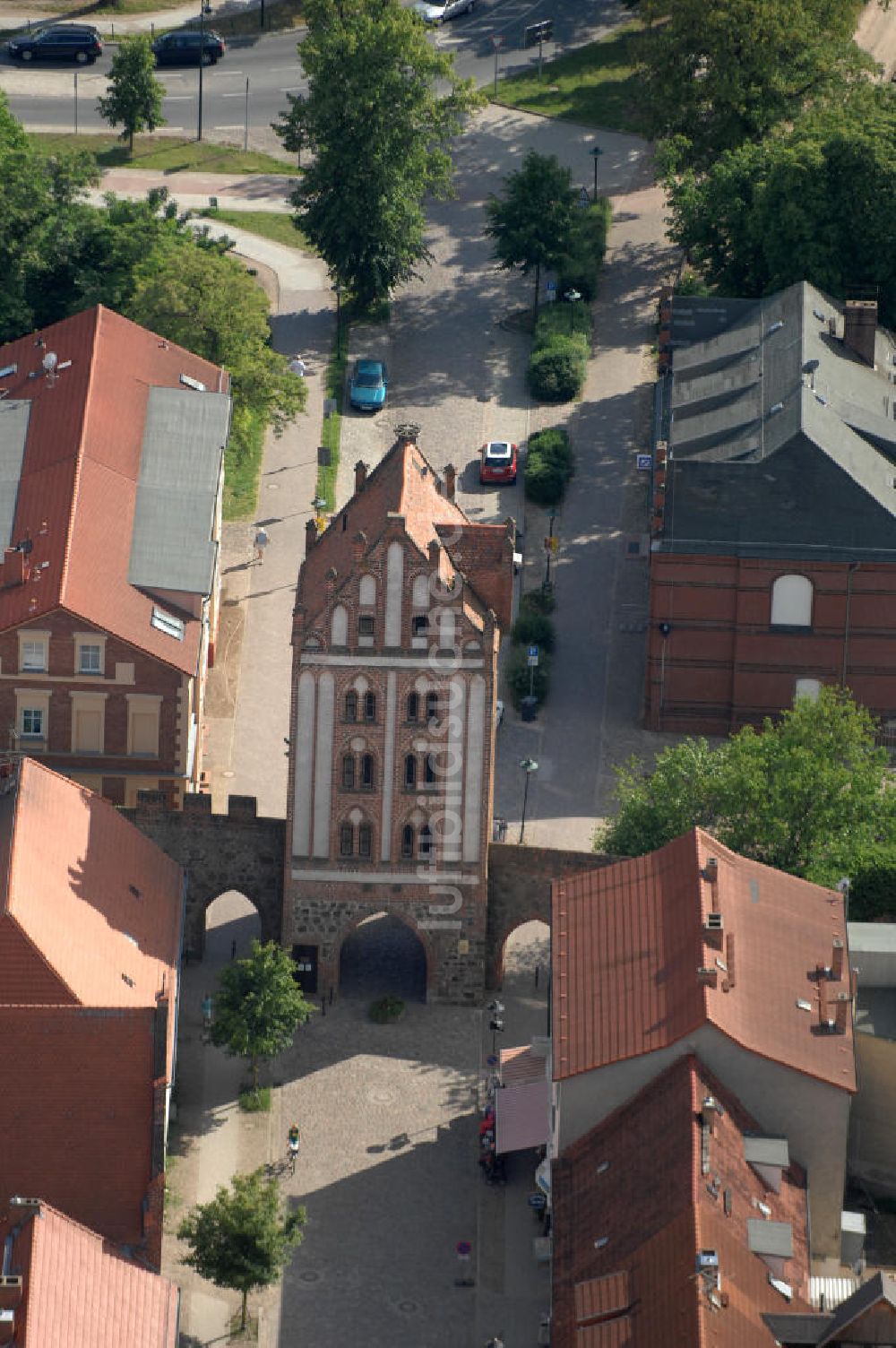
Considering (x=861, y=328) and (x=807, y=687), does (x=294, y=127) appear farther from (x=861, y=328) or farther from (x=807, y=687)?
(x=807, y=687)

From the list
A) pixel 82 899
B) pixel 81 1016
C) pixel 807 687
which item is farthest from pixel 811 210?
pixel 81 1016

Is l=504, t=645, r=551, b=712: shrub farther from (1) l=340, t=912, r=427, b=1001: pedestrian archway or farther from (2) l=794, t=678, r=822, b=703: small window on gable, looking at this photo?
(1) l=340, t=912, r=427, b=1001: pedestrian archway

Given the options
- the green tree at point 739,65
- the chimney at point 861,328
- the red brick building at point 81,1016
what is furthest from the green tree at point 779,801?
the green tree at point 739,65

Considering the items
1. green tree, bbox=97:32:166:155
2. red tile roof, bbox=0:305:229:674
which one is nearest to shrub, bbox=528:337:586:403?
red tile roof, bbox=0:305:229:674

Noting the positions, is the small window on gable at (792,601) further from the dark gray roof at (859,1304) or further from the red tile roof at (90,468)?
the dark gray roof at (859,1304)

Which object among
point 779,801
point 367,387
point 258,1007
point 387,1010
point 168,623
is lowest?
point 387,1010

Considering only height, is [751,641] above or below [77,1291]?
above
